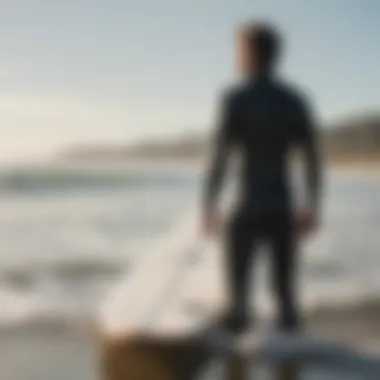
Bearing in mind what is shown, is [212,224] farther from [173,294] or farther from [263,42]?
[263,42]

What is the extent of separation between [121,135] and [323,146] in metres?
0.32

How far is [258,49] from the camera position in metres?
1.15

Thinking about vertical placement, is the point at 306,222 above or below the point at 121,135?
below

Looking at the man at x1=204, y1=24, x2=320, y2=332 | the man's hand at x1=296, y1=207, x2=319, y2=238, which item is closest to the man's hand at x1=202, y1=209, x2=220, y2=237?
the man at x1=204, y1=24, x2=320, y2=332

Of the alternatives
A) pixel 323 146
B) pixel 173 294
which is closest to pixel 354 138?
pixel 323 146

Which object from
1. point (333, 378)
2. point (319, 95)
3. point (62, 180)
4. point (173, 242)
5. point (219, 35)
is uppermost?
point (219, 35)

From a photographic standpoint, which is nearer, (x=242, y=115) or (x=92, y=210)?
(x=242, y=115)

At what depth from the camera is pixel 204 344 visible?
1.15 m

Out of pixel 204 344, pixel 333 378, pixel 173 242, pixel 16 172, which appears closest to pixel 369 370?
pixel 333 378

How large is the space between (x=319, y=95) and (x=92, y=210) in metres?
0.40

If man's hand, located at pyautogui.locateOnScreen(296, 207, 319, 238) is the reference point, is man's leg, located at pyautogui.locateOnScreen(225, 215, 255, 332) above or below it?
below

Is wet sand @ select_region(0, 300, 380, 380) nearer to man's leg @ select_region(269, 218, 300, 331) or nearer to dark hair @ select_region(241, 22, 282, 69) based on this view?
man's leg @ select_region(269, 218, 300, 331)

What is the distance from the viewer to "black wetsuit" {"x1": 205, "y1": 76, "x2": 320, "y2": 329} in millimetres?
1151

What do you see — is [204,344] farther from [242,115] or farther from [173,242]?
[242,115]
